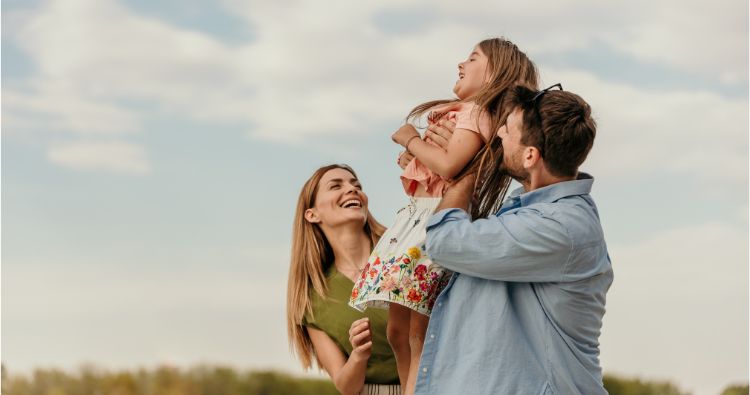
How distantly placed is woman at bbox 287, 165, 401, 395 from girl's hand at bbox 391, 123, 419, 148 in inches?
35.6

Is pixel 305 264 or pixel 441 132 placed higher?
pixel 441 132

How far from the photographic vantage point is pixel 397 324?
353 cm

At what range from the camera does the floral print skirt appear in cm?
333

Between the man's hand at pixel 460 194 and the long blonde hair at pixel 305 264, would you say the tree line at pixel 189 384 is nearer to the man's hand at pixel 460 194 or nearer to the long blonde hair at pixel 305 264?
the long blonde hair at pixel 305 264

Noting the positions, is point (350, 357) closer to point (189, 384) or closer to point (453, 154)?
point (453, 154)

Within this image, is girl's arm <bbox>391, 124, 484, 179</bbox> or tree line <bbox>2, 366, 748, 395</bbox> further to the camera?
tree line <bbox>2, 366, 748, 395</bbox>

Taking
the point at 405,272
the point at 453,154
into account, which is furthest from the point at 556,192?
the point at 405,272

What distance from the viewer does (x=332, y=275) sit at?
4.53 metres

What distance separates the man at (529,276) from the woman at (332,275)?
1.08 m

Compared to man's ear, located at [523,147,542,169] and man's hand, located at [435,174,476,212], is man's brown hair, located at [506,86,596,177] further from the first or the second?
man's hand, located at [435,174,476,212]

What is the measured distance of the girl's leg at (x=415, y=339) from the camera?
3.44 metres

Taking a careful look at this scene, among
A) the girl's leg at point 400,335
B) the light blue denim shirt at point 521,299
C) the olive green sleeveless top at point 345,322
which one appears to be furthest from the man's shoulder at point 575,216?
the olive green sleeveless top at point 345,322

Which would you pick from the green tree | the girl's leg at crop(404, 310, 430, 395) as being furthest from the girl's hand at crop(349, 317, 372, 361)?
the green tree

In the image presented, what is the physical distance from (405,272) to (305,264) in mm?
1303
